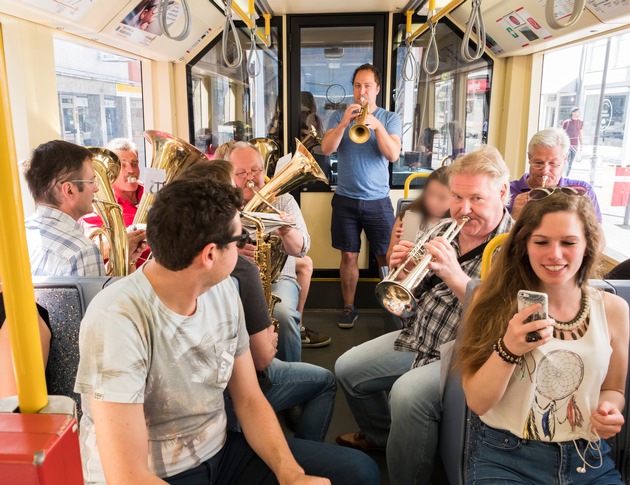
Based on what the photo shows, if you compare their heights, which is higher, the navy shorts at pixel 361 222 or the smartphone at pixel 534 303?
the smartphone at pixel 534 303

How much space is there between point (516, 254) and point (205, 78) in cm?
481

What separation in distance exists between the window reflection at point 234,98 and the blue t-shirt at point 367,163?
1.07m

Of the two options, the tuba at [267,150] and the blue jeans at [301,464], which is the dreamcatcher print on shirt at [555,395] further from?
the tuba at [267,150]

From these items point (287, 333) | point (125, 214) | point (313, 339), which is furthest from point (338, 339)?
point (125, 214)

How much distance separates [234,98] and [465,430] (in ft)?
16.0

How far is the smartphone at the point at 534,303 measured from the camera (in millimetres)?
1609

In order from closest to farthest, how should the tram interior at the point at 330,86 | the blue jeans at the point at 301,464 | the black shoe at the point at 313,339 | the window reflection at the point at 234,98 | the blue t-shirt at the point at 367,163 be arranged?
the blue jeans at the point at 301,464, the tram interior at the point at 330,86, the black shoe at the point at 313,339, the blue t-shirt at the point at 367,163, the window reflection at the point at 234,98

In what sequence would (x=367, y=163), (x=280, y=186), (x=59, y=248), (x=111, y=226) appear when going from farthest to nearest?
(x=367, y=163)
(x=280, y=186)
(x=111, y=226)
(x=59, y=248)

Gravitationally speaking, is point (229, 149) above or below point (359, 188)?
above

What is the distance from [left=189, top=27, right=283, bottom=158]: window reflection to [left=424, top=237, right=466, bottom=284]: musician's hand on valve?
3.88 m

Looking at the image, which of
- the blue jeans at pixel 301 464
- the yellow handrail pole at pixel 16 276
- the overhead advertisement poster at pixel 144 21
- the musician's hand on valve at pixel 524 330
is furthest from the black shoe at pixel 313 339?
the yellow handrail pole at pixel 16 276

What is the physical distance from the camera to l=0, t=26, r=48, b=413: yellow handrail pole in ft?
1.68

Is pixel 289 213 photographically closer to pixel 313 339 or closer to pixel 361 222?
pixel 313 339

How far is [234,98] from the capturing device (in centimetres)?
599
